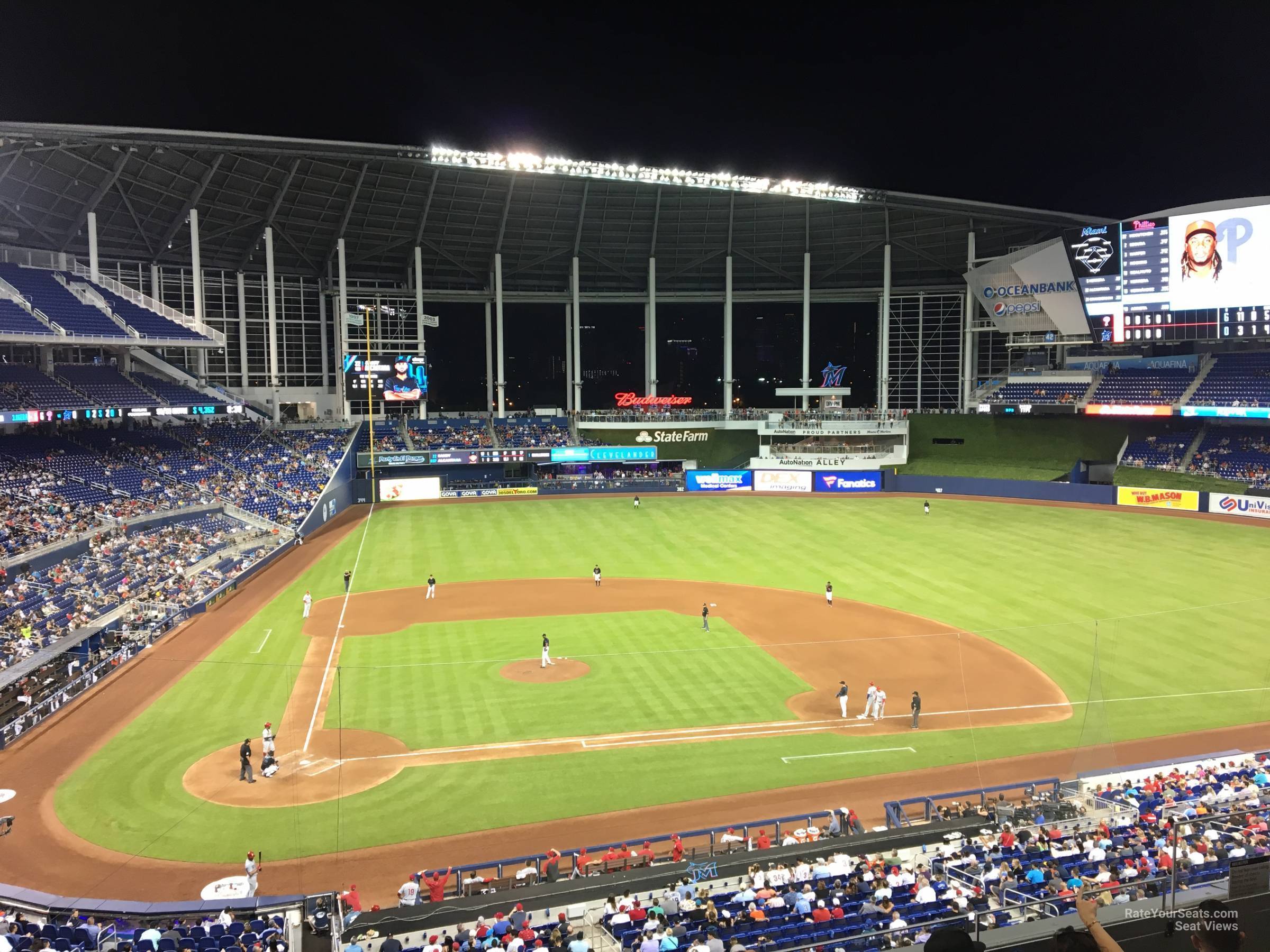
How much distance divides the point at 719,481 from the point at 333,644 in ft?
147

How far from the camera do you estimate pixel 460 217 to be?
69750mm

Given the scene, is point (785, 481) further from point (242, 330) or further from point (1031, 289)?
point (242, 330)

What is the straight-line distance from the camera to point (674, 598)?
125 ft

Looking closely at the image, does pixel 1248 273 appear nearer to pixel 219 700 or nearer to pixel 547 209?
pixel 547 209

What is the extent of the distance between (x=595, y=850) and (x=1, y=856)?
11.5 meters

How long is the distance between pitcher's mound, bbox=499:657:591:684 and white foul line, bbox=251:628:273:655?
339 inches

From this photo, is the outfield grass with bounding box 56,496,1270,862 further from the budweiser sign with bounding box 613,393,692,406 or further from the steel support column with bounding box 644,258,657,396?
the steel support column with bounding box 644,258,657,396

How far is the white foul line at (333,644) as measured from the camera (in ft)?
77.2

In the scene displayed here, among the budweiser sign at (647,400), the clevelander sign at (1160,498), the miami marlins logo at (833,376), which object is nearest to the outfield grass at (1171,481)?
the clevelander sign at (1160,498)

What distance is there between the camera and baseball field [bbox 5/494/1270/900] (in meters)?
19.0

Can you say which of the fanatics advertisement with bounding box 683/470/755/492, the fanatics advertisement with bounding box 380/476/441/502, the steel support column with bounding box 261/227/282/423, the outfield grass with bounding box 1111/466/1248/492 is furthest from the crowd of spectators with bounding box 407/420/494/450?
the outfield grass with bounding box 1111/466/1248/492

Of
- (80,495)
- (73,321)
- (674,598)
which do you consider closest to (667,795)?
(674,598)

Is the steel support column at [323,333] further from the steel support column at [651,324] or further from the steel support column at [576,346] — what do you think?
the steel support column at [651,324]

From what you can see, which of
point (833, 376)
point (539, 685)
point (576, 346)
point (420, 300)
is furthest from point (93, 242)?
point (833, 376)
